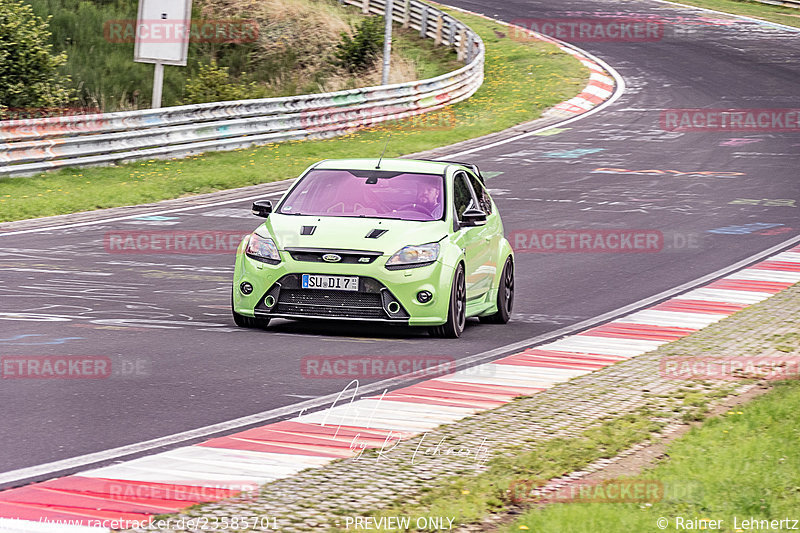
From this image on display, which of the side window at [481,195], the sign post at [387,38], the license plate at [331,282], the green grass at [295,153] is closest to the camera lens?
the license plate at [331,282]

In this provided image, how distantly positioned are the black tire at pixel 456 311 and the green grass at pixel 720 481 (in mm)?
3380

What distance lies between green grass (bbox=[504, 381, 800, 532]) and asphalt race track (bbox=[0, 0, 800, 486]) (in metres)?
2.57

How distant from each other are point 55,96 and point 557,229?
14657mm

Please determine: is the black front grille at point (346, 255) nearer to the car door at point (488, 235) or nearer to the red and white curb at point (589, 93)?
the car door at point (488, 235)

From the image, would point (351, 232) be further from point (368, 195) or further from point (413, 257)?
point (368, 195)

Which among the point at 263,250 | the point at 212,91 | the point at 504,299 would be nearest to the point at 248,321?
the point at 263,250

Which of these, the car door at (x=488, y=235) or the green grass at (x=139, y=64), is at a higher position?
the car door at (x=488, y=235)

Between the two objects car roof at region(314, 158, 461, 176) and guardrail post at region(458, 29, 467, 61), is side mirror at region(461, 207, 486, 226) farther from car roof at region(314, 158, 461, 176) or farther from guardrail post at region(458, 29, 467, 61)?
guardrail post at region(458, 29, 467, 61)

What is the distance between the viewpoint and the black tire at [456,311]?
425 inches

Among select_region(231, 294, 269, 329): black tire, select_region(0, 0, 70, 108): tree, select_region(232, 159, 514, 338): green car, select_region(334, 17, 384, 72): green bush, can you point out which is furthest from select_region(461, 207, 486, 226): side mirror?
select_region(334, 17, 384, 72): green bush

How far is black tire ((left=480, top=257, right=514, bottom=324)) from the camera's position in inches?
480

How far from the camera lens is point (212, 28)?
42.2 metres

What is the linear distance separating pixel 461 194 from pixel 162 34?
666 inches

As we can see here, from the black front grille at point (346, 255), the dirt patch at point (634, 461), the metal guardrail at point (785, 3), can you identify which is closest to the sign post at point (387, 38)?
the black front grille at point (346, 255)
